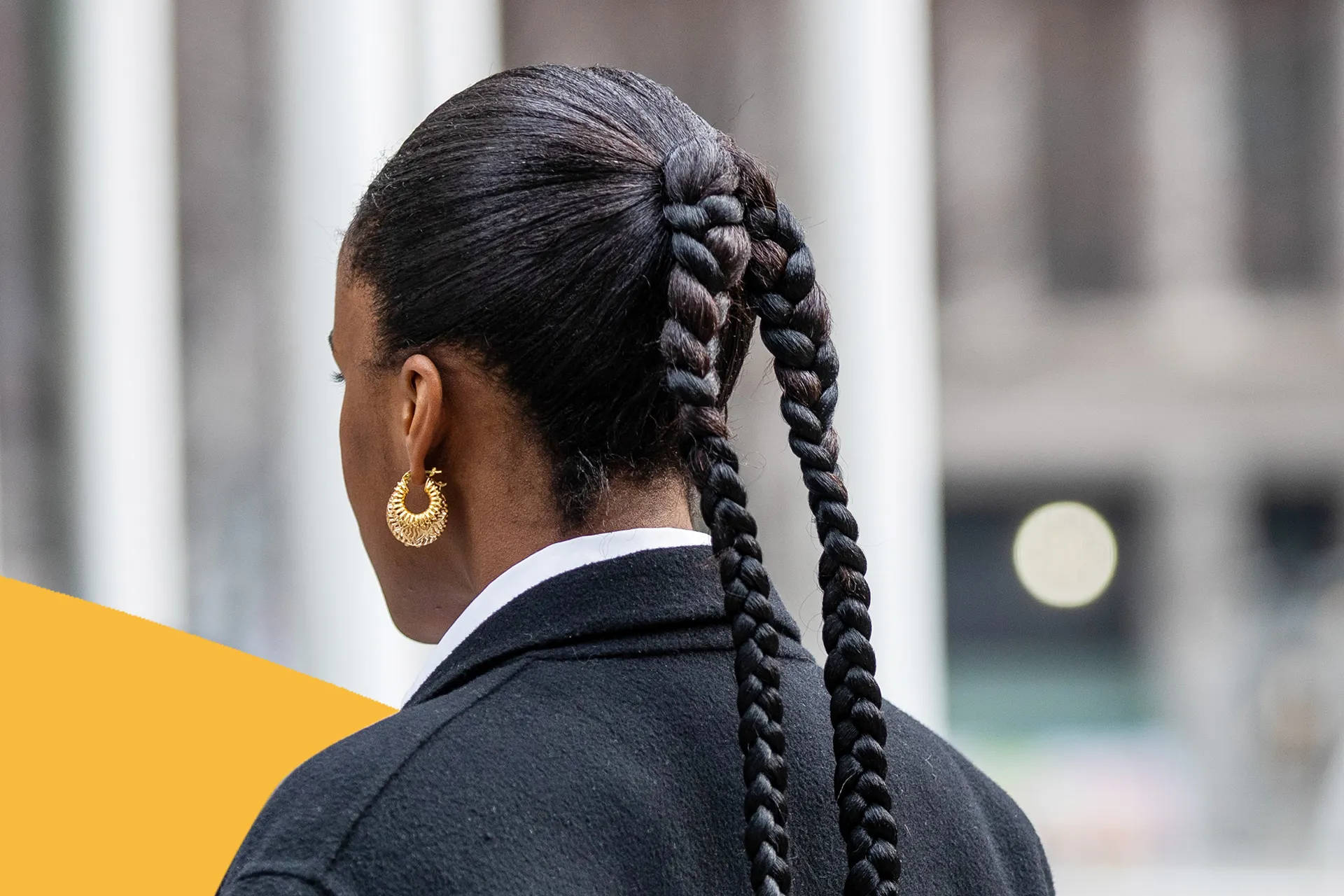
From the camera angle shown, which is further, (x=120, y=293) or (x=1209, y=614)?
(x=1209, y=614)

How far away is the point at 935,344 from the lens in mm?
4414

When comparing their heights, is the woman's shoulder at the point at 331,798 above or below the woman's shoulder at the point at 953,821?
above

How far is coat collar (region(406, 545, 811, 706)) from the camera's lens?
1.00 meters

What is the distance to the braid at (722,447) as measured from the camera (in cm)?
95

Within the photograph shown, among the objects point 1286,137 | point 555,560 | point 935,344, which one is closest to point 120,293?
point 935,344

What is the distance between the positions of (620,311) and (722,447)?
0.12m

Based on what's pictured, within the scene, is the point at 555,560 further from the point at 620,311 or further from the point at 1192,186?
the point at 1192,186

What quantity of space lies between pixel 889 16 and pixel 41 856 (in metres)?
3.06

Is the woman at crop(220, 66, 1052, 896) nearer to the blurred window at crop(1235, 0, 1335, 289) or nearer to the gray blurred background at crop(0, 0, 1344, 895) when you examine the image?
the gray blurred background at crop(0, 0, 1344, 895)

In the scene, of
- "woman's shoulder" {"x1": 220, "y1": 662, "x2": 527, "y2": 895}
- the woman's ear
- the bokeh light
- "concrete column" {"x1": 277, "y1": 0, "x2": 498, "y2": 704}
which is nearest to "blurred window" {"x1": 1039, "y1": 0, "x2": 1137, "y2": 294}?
the bokeh light

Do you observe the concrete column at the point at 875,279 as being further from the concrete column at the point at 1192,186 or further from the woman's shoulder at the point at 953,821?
the woman's shoulder at the point at 953,821

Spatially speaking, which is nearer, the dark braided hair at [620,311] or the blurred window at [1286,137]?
the dark braided hair at [620,311]

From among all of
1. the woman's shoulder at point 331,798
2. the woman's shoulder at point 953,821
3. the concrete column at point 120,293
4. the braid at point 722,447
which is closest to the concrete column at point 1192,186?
the concrete column at point 120,293

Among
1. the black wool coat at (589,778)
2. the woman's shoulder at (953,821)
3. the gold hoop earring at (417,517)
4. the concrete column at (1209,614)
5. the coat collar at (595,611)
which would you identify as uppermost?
the gold hoop earring at (417,517)
